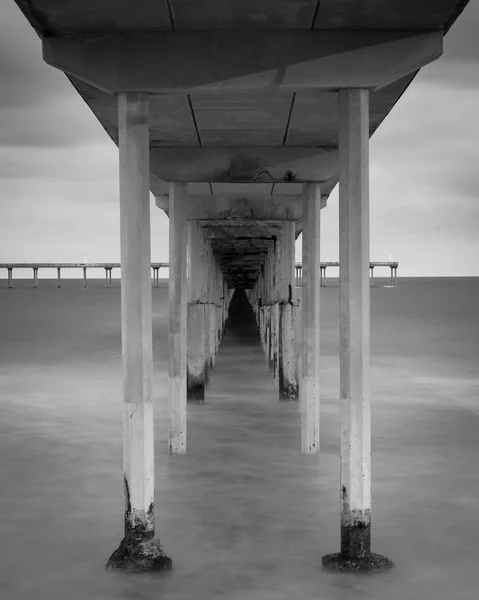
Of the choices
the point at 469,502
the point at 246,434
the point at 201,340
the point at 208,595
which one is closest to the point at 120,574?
the point at 208,595

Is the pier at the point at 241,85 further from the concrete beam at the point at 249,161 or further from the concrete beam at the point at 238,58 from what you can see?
the concrete beam at the point at 249,161

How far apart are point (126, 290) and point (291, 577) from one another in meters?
2.36

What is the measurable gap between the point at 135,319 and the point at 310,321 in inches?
162

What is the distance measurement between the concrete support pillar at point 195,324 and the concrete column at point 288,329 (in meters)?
1.43

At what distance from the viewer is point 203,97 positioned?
6.38m

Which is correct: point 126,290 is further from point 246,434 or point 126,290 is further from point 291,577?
point 246,434

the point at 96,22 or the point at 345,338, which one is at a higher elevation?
the point at 96,22

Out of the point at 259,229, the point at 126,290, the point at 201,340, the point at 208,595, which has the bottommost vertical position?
the point at 208,595

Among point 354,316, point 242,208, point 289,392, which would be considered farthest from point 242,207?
point 354,316

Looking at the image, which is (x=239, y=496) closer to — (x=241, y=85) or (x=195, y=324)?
(x=241, y=85)

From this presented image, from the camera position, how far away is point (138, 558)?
19.1 ft

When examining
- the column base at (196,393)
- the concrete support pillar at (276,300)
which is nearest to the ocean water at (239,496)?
the column base at (196,393)

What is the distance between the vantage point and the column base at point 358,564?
19.0 feet

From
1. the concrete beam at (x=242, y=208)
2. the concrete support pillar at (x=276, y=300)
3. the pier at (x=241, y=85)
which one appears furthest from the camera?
the concrete support pillar at (x=276, y=300)
